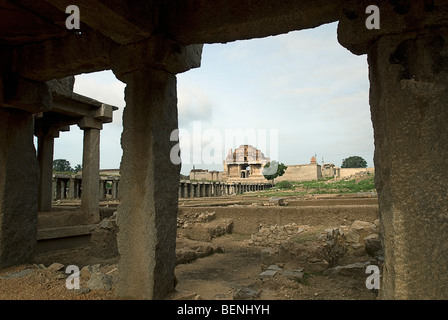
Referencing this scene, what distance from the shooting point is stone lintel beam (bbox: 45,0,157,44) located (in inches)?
122

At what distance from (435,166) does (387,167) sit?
1.22 ft

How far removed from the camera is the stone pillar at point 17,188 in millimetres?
5258

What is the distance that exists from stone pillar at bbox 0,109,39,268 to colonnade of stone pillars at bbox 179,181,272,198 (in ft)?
77.8

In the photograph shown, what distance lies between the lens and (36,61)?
196 inches

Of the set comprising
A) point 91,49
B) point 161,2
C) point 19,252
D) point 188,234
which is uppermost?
point 161,2

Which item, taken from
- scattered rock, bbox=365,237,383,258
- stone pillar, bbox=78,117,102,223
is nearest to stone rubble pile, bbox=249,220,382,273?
scattered rock, bbox=365,237,383,258

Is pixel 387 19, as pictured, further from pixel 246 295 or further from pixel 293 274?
pixel 293 274

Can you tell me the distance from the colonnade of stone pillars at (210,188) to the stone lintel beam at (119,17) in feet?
85.5

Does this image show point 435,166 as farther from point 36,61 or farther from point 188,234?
point 188,234

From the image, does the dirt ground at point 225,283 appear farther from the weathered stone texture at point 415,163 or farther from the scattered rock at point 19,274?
the weathered stone texture at point 415,163

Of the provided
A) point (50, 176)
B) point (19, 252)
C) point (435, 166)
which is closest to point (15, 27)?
point (19, 252)

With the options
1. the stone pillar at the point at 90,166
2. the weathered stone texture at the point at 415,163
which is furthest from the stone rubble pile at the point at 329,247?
the stone pillar at the point at 90,166

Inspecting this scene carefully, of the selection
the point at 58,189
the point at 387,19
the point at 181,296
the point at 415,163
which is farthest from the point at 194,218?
the point at 58,189

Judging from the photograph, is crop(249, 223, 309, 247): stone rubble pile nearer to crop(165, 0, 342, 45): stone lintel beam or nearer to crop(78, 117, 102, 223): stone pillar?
crop(78, 117, 102, 223): stone pillar
